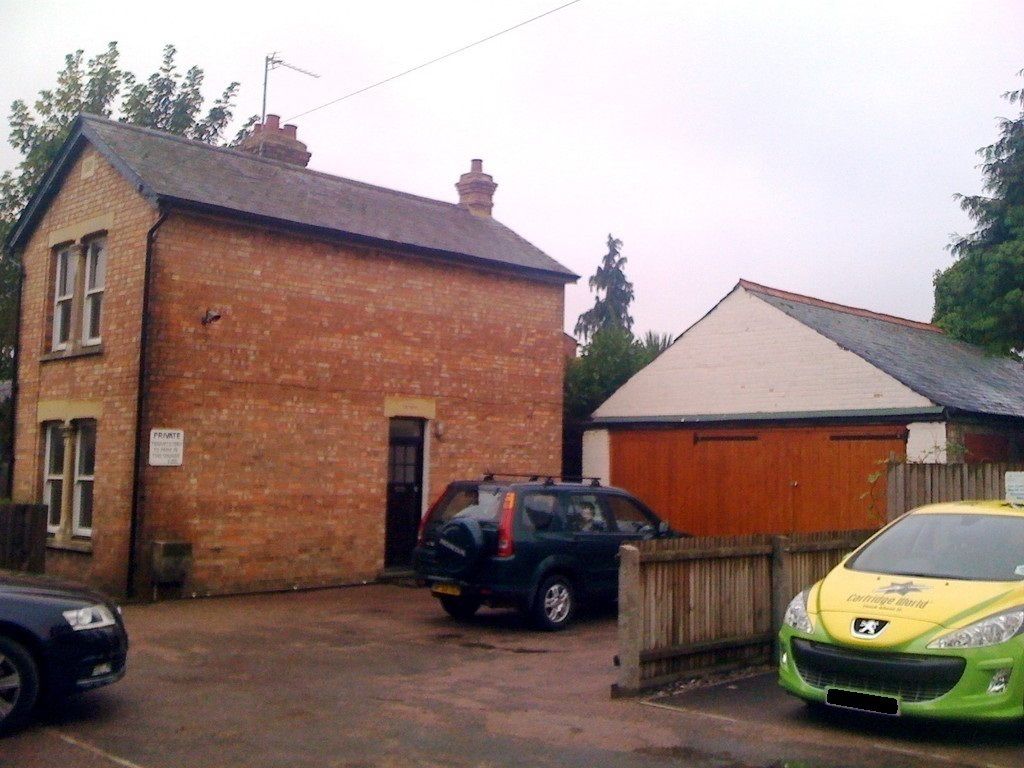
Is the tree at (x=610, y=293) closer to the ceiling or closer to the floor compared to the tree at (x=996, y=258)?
closer to the ceiling

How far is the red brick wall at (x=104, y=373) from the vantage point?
14734 millimetres

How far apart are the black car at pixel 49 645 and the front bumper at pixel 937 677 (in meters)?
5.05

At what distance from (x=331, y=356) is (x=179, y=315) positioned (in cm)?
237

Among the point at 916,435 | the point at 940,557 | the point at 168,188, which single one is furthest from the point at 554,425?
the point at 940,557

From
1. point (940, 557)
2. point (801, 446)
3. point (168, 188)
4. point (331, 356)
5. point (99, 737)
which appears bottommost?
point (99, 737)

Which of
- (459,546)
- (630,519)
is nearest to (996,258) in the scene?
(630,519)

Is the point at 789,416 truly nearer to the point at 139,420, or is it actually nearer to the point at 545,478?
the point at 545,478

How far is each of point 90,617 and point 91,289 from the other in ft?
31.6

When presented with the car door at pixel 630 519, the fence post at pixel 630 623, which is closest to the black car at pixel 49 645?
the fence post at pixel 630 623

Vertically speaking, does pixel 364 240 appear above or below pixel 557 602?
above

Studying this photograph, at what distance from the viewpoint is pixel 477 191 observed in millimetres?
20500

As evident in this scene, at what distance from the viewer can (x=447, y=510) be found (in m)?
12.8

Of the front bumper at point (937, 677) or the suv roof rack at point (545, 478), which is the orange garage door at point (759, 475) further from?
the front bumper at point (937, 677)

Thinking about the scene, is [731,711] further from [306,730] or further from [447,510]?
[447,510]
